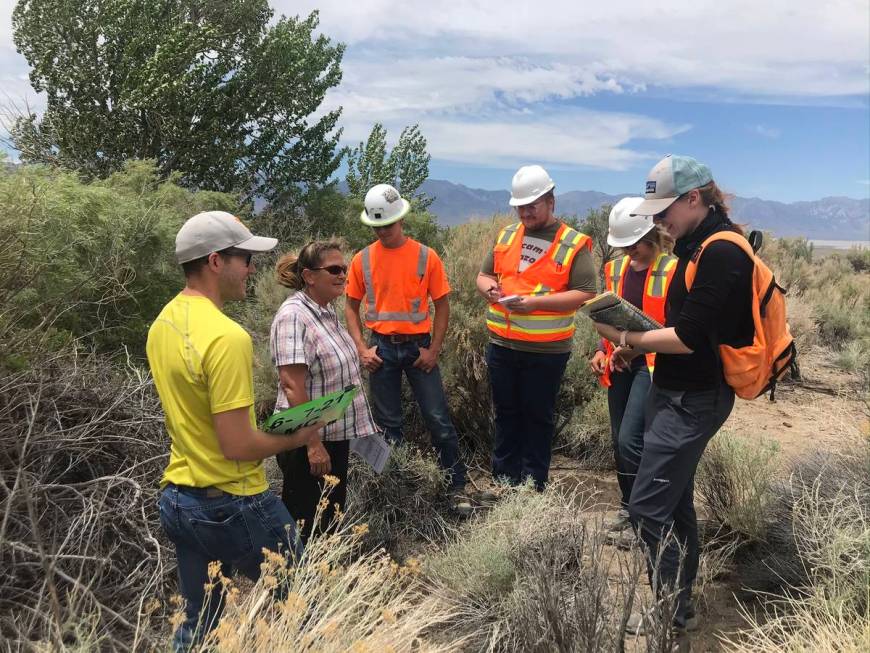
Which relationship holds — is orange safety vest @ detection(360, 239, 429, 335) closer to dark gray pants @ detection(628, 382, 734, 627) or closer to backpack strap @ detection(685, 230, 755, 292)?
dark gray pants @ detection(628, 382, 734, 627)

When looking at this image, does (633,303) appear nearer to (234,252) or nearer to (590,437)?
(590,437)

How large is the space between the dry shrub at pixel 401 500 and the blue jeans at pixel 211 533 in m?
1.65

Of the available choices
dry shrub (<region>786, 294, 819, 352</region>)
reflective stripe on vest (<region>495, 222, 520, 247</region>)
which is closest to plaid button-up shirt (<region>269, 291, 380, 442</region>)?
reflective stripe on vest (<region>495, 222, 520, 247</region>)

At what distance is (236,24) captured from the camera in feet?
48.3

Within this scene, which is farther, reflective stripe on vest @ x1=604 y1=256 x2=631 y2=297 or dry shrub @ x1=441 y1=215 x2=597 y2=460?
dry shrub @ x1=441 y1=215 x2=597 y2=460

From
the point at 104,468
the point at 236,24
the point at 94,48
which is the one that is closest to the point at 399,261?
the point at 104,468

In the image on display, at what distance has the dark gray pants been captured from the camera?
2.58 m

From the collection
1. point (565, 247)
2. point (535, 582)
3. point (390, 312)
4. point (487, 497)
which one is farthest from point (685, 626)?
point (390, 312)

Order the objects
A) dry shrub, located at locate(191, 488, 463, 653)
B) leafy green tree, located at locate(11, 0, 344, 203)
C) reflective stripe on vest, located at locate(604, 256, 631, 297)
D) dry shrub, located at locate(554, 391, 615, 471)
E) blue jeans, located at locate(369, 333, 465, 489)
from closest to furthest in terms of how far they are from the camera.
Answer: dry shrub, located at locate(191, 488, 463, 653) → reflective stripe on vest, located at locate(604, 256, 631, 297) → blue jeans, located at locate(369, 333, 465, 489) → dry shrub, located at locate(554, 391, 615, 471) → leafy green tree, located at locate(11, 0, 344, 203)

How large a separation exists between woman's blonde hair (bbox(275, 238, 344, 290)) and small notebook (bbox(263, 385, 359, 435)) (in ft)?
2.72

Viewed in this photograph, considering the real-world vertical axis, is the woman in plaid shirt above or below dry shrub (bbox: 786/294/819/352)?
above

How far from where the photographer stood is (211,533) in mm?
2053

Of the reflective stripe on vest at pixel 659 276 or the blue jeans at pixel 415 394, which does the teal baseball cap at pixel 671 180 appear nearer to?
the reflective stripe on vest at pixel 659 276

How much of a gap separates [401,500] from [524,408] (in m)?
1.02
